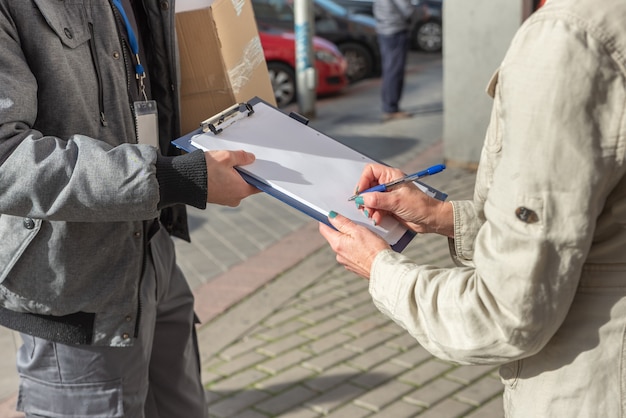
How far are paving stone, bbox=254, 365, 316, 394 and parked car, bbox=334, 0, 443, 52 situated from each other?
11.9 m

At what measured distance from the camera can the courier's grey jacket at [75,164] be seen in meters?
1.99

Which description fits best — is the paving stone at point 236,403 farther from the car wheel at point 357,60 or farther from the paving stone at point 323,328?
the car wheel at point 357,60

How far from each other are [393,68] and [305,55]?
1.06 m

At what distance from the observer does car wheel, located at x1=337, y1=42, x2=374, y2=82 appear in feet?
43.9

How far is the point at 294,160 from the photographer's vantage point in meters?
2.20

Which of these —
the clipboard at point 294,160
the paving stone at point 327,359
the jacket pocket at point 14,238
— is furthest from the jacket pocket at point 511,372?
the paving stone at point 327,359

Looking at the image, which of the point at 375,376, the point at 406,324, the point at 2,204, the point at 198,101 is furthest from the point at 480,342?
the point at 375,376

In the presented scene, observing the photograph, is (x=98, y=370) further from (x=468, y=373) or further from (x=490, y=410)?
(x=468, y=373)

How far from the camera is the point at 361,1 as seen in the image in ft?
49.8

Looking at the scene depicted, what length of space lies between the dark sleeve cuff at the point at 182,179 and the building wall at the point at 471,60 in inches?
205

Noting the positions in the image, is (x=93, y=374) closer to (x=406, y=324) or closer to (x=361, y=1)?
(x=406, y=324)

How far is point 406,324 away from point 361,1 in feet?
46.0

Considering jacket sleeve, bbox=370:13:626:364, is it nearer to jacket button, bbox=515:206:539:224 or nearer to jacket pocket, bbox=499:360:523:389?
jacket button, bbox=515:206:539:224

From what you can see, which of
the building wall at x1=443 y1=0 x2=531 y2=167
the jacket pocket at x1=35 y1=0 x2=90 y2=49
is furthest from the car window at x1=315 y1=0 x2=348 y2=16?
the jacket pocket at x1=35 y1=0 x2=90 y2=49
